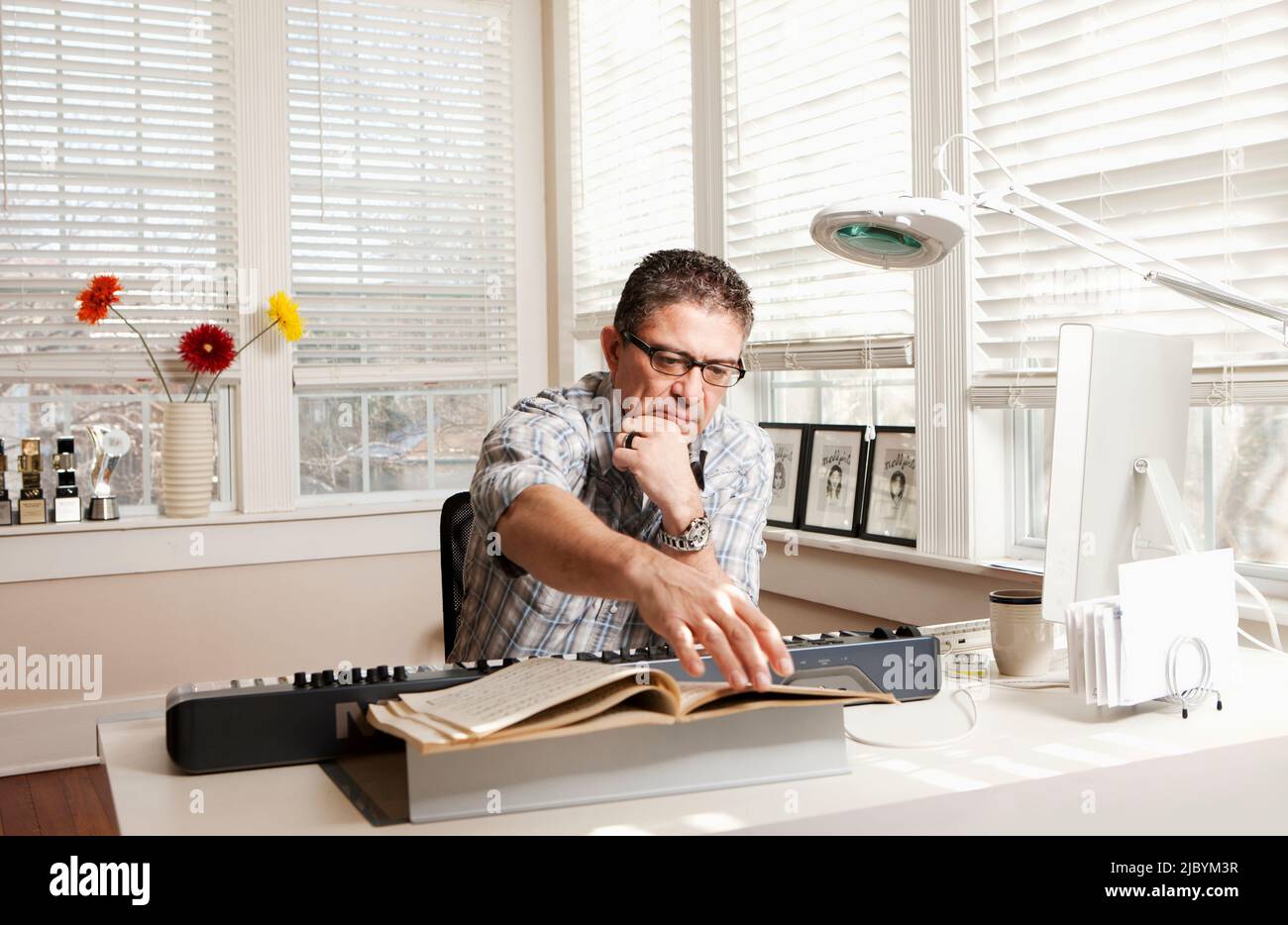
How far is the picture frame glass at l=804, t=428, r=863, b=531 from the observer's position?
2850 mm

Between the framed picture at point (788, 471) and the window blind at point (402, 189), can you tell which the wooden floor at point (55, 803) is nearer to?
the window blind at point (402, 189)

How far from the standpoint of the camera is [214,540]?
Answer: 11.7 ft

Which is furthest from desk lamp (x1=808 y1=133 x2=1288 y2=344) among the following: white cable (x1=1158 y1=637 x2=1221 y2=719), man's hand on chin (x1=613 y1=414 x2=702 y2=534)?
white cable (x1=1158 y1=637 x2=1221 y2=719)

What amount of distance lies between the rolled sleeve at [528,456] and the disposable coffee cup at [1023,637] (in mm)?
631

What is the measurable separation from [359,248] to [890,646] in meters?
2.96

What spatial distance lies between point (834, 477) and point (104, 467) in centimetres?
224

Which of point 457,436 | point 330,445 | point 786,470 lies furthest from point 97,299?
point 786,470

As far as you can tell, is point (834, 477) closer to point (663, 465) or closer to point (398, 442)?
point (663, 465)

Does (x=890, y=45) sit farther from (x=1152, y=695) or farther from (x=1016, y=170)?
(x=1152, y=695)

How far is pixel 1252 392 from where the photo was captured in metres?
1.88

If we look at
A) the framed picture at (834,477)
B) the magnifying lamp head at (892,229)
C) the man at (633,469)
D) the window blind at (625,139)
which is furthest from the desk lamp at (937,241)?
the window blind at (625,139)

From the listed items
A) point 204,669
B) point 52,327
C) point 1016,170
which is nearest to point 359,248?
point 52,327

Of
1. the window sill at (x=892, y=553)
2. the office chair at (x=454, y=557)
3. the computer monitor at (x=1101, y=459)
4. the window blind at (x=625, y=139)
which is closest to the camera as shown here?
the computer monitor at (x=1101, y=459)

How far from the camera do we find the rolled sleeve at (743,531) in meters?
1.85
